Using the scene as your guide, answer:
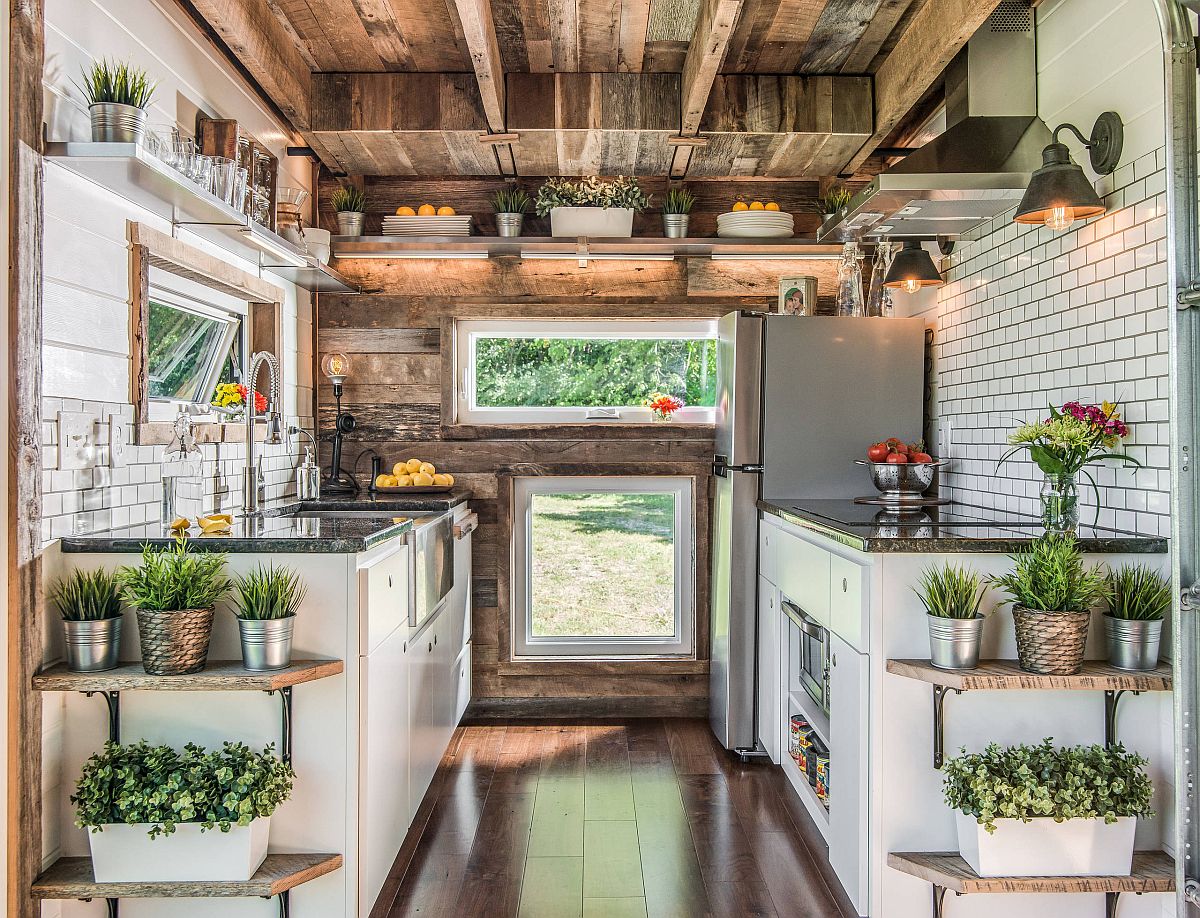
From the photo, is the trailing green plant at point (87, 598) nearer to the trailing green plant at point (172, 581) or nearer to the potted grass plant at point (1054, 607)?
the trailing green plant at point (172, 581)

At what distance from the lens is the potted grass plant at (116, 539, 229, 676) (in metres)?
2.05

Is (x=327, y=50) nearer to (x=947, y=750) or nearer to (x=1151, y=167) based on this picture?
(x=1151, y=167)

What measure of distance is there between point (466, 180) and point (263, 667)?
9.08 ft

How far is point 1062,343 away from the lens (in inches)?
111

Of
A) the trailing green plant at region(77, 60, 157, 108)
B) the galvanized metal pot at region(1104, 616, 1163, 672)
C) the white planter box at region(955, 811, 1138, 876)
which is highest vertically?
the trailing green plant at region(77, 60, 157, 108)

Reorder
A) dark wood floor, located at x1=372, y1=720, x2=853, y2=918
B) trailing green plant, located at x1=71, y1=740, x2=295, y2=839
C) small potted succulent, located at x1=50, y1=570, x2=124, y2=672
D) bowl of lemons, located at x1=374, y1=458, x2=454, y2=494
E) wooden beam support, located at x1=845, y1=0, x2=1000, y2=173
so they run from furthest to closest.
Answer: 1. bowl of lemons, located at x1=374, y1=458, x2=454, y2=494
2. wooden beam support, located at x1=845, y1=0, x2=1000, y2=173
3. dark wood floor, located at x1=372, y1=720, x2=853, y2=918
4. small potted succulent, located at x1=50, y1=570, x2=124, y2=672
5. trailing green plant, located at x1=71, y1=740, x2=295, y2=839

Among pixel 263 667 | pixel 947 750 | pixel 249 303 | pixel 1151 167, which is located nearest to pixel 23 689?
pixel 263 667

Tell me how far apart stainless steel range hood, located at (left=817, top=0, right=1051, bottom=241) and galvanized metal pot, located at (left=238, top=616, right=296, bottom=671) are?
217cm

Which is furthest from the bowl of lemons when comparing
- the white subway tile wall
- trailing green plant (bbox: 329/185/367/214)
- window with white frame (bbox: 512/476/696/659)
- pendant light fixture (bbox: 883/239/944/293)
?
the white subway tile wall

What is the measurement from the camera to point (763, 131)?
357 cm

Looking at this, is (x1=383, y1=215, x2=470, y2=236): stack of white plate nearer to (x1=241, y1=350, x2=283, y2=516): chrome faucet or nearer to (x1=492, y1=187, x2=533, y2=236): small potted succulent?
(x1=492, y1=187, x2=533, y2=236): small potted succulent

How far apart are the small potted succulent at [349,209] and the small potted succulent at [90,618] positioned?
2.21m

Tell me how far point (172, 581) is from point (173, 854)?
2.01ft

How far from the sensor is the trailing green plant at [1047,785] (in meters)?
2.07
